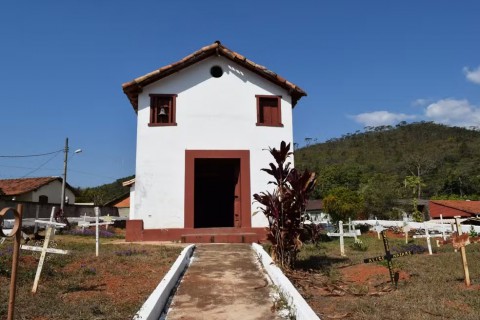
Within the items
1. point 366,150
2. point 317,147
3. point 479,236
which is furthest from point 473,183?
point 317,147

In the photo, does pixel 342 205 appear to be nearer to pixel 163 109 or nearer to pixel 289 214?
pixel 163 109

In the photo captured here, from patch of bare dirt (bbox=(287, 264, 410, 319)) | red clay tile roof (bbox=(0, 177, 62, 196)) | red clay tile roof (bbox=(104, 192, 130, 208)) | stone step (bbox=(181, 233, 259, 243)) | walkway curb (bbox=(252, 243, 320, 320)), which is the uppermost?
red clay tile roof (bbox=(0, 177, 62, 196))

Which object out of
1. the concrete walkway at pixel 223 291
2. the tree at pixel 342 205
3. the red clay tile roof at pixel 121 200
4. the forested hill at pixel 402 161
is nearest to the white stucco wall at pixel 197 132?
the concrete walkway at pixel 223 291

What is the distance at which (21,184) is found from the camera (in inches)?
1542

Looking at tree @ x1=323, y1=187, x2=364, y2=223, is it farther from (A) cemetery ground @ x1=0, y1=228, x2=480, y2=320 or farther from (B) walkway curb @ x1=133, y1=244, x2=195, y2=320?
(B) walkway curb @ x1=133, y1=244, x2=195, y2=320

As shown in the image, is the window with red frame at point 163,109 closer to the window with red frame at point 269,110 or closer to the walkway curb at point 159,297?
the window with red frame at point 269,110

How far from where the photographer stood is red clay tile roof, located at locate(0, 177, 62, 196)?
3716 centimetres

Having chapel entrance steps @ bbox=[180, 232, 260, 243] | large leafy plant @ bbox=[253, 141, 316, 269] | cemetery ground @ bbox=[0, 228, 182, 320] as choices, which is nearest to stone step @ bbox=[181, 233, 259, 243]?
chapel entrance steps @ bbox=[180, 232, 260, 243]

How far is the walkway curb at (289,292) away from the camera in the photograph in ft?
17.7

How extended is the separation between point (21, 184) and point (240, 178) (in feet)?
102

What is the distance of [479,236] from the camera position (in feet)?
65.2

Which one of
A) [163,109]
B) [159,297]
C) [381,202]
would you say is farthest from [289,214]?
[381,202]

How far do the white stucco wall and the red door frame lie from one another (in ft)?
0.54

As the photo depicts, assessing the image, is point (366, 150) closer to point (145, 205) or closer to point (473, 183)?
point (473, 183)
